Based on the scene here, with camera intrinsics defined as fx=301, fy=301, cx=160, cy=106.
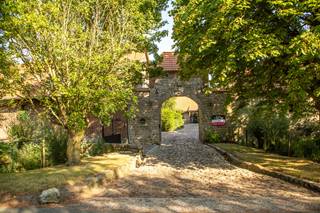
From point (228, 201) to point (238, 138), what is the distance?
1469 cm

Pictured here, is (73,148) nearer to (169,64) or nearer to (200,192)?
(200,192)

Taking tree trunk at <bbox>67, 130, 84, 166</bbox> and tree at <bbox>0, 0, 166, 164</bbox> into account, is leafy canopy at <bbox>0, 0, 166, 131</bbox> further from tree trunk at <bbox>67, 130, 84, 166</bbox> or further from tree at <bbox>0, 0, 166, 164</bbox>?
tree trunk at <bbox>67, 130, 84, 166</bbox>

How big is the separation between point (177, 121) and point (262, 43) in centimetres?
3272

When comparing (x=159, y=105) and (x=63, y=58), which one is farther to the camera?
(x=159, y=105)

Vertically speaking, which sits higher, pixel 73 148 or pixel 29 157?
pixel 73 148

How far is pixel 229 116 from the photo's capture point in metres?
21.3

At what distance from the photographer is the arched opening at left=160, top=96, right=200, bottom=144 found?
27.9 m

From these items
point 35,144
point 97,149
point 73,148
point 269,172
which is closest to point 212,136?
point 97,149

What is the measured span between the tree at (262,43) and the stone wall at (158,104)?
9.48 m

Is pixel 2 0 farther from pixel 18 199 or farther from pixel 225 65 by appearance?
pixel 225 65

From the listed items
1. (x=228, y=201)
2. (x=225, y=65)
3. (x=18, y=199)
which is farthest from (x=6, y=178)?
(x=225, y=65)

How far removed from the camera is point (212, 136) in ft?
69.4

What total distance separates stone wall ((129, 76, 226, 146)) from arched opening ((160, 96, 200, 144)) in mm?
1806

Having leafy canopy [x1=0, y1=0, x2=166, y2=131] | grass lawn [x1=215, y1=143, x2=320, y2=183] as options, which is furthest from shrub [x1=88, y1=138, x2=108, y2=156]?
grass lawn [x1=215, y1=143, x2=320, y2=183]
